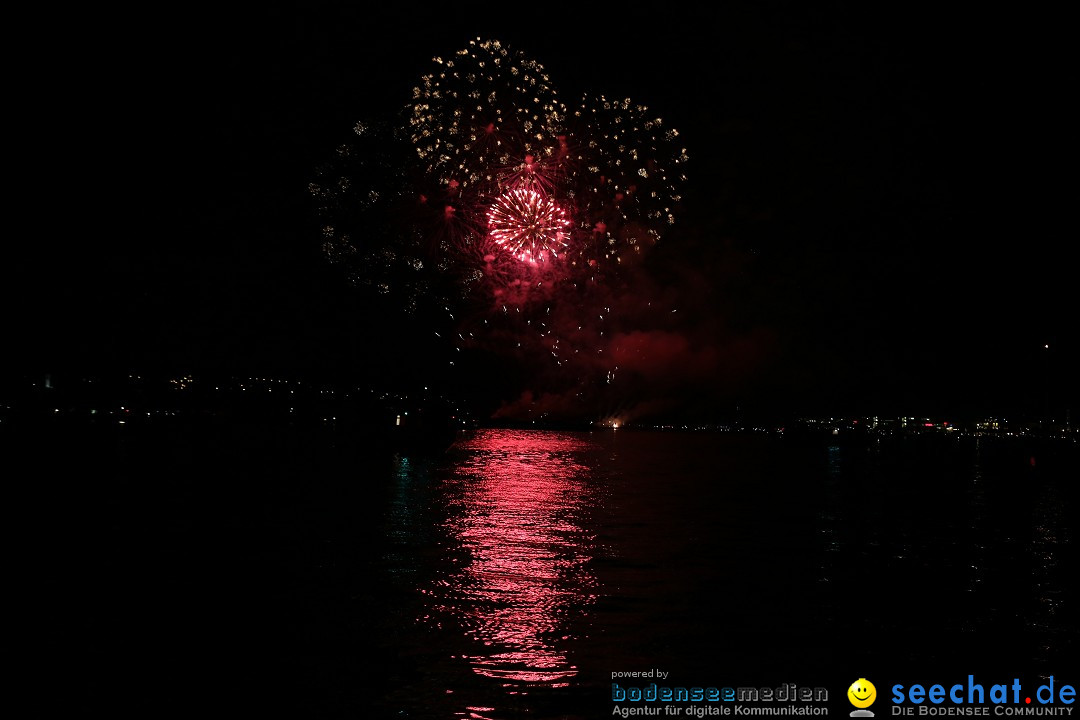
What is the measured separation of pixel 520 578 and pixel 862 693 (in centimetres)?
541

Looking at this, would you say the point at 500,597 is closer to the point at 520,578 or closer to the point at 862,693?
the point at 520,578

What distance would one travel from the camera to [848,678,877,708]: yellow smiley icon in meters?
7.55

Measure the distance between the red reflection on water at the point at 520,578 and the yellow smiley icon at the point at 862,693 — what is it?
6.95 ft

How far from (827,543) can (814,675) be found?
9.42m

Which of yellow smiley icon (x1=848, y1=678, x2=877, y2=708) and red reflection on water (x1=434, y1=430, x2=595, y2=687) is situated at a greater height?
red reflection on water (x1=434, y1=430, x2=595, y2=687)

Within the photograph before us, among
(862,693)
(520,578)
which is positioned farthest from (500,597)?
(862,693)

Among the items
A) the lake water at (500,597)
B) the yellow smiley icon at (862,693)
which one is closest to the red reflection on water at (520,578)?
the lake water at (500,597)

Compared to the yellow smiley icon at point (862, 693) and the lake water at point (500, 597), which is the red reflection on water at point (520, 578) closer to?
the lake water at point (500, 597)

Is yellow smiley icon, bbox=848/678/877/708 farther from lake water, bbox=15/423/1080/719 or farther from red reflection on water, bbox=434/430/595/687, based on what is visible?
red reflection on water, bbox=434/430/595/687

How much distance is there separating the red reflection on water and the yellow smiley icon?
212 cm

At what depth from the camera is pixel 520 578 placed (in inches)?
490

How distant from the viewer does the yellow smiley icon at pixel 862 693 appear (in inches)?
297

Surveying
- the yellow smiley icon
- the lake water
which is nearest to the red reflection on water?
the lake water

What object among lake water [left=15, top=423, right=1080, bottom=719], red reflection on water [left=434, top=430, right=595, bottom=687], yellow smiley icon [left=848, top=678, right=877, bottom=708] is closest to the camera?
yellow smiley icon [left=848, top=678, right=877, bottom=708]
